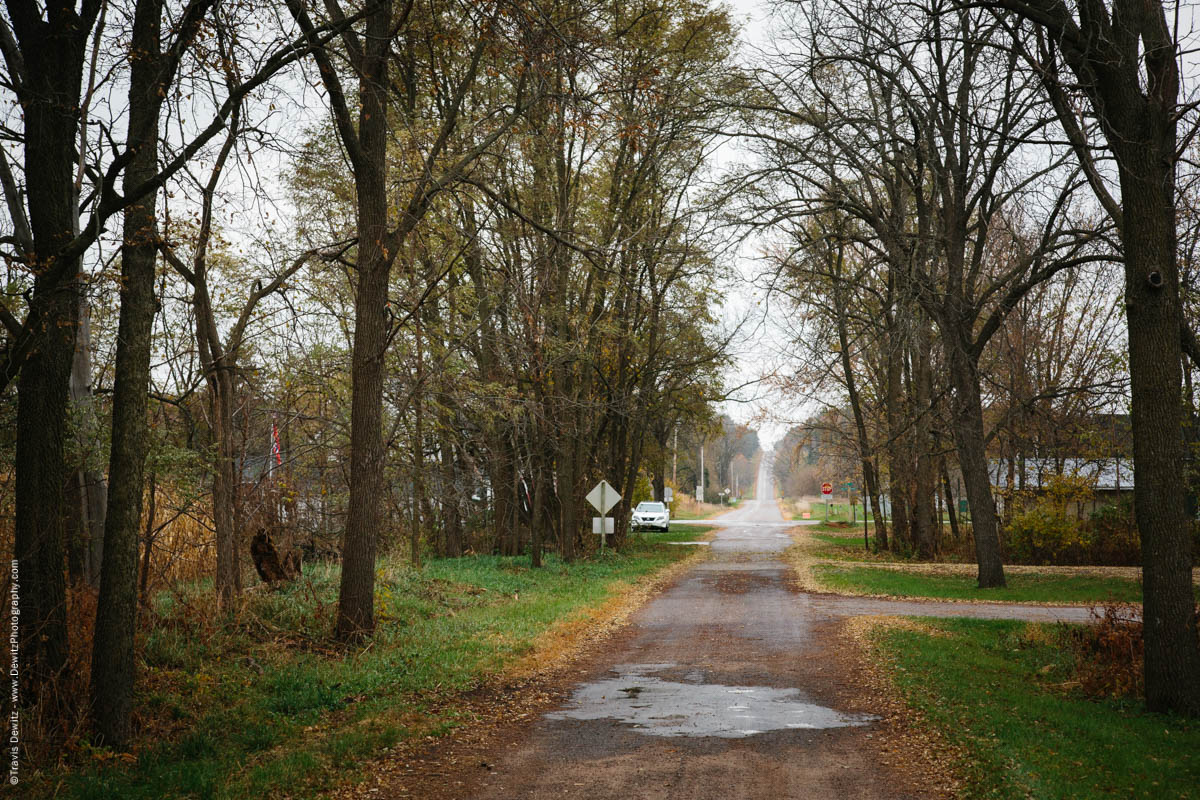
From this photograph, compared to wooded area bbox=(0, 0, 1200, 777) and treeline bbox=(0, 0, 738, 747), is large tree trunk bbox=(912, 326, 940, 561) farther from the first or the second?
treeline bbox=(0, 0, 738, 747)

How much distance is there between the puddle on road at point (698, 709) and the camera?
8.15 meters

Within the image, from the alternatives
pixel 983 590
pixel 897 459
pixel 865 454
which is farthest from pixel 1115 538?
pixel 983 590

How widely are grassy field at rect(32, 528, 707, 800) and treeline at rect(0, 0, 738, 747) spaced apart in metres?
0.59

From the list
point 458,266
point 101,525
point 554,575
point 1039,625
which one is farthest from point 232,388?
point 1039,625

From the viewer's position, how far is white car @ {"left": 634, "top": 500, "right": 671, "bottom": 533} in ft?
162

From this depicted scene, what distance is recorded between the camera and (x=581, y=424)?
27.4m

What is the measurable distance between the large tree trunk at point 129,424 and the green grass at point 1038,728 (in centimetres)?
659

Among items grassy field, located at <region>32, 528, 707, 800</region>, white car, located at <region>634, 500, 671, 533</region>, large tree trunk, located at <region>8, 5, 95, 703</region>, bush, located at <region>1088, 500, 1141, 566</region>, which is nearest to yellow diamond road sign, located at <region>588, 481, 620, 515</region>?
grassy field, located at <region>32, 528, 707, 800</region>

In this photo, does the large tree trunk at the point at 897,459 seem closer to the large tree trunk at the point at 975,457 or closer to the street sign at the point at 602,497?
the large tree trunk at the point at 975,457

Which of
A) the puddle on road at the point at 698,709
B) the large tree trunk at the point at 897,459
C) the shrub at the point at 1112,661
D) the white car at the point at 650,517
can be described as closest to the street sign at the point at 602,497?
the large tree trunk at the point at 897,459

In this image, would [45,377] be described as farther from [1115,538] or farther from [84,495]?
[1115,538]

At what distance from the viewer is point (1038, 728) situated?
7.89 metres

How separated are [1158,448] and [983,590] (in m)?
12.8

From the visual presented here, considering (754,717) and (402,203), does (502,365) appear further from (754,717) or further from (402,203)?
(754,717)
